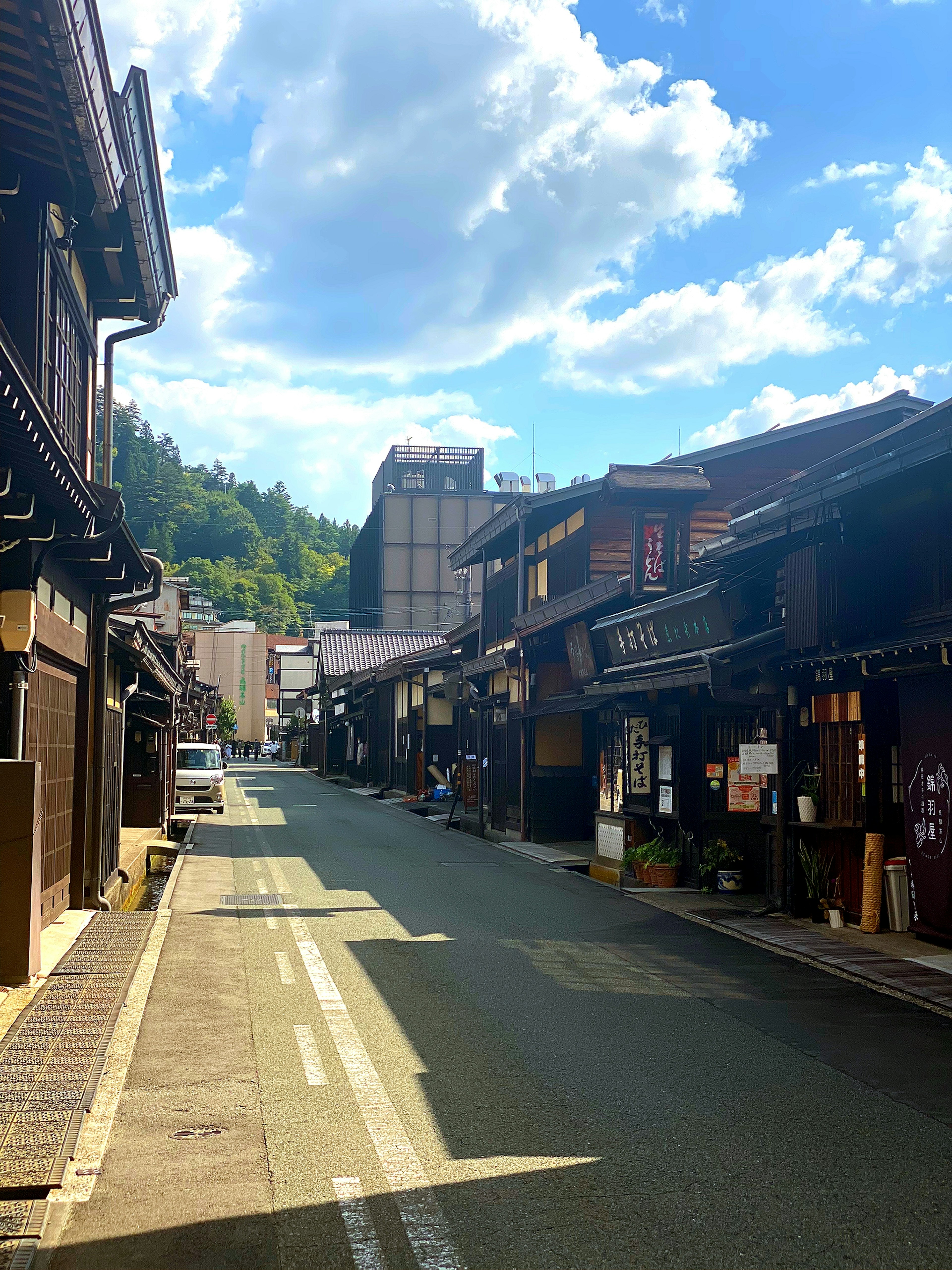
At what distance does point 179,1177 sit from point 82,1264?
0.94 metres

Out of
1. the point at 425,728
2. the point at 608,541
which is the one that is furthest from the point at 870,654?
the point at 425,728

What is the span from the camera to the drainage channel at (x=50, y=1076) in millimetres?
4938

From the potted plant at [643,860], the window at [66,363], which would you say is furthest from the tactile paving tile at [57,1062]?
Answer: the potted plant at [643,860]

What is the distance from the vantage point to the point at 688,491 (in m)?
20.7

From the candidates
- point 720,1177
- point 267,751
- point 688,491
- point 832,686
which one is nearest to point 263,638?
point 267,751

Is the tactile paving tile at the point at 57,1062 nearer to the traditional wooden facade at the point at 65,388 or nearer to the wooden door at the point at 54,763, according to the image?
the wooden door at the point at 54,763

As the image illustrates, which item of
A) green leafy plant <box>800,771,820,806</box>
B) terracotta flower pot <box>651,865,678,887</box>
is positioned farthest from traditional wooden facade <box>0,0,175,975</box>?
green leafy plant <box>800,771,820,806</box>

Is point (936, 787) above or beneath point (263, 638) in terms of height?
beneath

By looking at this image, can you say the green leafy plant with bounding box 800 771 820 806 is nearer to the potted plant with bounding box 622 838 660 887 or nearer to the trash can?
the trash can

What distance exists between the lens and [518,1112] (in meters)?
6.30

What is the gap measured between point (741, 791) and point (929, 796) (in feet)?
17.8

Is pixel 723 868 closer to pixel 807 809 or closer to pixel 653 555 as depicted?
pixel 807 809

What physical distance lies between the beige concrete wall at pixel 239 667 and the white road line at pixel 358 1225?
102 m

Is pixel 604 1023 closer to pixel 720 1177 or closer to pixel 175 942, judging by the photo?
pixel 720 1177
